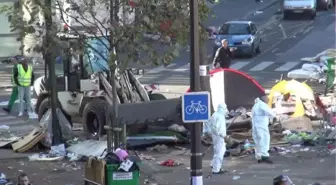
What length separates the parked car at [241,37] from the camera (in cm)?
4047

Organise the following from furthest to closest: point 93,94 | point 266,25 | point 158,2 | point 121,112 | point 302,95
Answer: point 266,25
point 302,95
point 93,94
point 121,112
point 158,2

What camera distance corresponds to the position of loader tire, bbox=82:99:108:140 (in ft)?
75.8

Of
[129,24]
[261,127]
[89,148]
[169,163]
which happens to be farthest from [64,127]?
[129,24]

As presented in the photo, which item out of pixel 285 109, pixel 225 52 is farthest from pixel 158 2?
pixel 225 52

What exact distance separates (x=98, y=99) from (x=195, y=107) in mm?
8388

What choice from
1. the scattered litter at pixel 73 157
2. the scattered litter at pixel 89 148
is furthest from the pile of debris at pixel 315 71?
the scattered litter at pixel 73 157

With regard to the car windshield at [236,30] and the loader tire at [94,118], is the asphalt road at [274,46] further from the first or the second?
the loader tire at [94,118]

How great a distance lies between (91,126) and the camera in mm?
23875

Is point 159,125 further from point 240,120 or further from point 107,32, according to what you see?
point 107,32

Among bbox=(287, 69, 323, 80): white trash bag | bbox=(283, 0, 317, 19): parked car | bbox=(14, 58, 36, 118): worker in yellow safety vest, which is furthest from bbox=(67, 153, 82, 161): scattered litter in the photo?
bbox=(283, 0, 317, 19): parked car

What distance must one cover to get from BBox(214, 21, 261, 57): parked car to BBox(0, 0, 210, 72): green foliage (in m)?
22.3

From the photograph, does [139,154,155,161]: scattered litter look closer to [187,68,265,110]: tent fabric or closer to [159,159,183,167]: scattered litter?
[159,159,183,167]: scattered litter

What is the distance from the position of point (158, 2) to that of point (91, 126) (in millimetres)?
7089

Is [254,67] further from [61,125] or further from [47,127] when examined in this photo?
[47,127]
